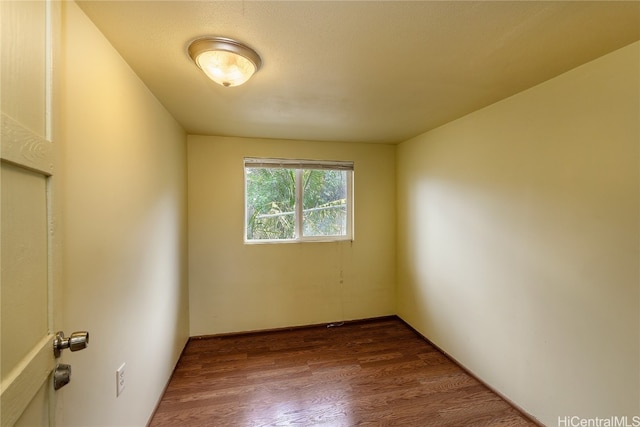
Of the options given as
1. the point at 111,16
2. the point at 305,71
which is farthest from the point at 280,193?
the point at 111,16

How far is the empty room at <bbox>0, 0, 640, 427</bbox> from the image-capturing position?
0.98 meters

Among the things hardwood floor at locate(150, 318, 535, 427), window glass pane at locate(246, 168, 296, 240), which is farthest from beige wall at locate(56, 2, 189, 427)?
window glass pane at locate(246, 168, 296, 240)

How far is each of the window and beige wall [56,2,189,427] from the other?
103cm

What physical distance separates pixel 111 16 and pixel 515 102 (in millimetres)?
2305

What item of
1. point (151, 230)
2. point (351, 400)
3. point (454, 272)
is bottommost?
point (351, 400)

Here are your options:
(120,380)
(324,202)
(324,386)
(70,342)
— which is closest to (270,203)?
(324,202)

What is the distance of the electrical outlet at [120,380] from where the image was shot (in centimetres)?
140

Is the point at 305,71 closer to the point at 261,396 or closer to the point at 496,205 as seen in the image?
the point at 496,205

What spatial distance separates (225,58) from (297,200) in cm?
196

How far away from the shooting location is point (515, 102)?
6.27 feet

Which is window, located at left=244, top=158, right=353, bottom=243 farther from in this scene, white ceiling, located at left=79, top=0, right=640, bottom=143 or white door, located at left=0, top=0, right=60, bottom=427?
white door, located at left=0, top=0, right=60, bottom=427

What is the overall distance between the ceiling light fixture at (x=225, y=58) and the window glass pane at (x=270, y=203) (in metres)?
1.67

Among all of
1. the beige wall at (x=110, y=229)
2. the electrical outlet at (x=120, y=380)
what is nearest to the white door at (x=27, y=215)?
the beige wall at (x=110, y=229)

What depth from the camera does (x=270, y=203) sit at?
313cm
